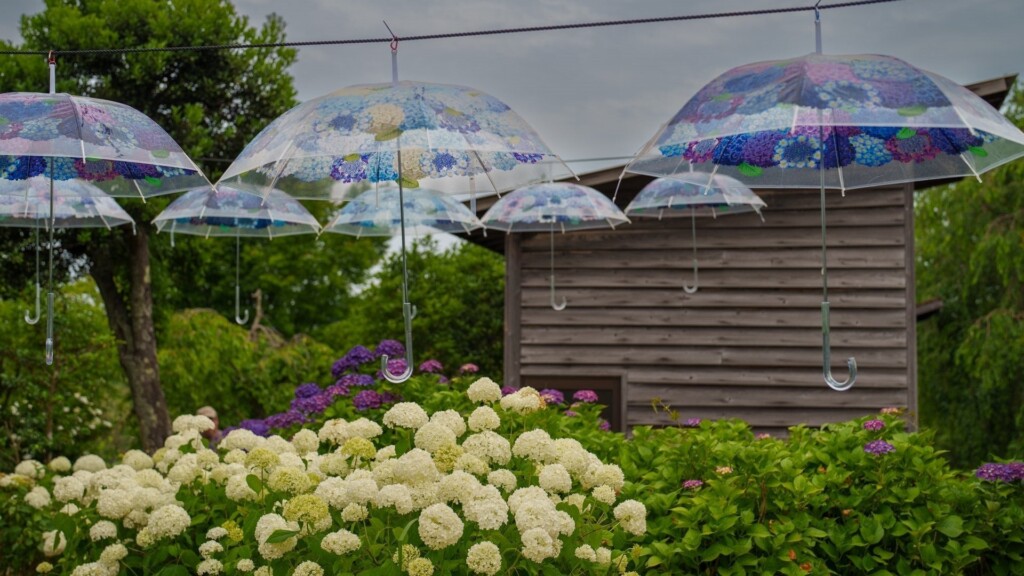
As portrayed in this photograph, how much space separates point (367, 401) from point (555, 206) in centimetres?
262

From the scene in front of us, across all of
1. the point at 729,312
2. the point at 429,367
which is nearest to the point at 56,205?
the point at 429,367

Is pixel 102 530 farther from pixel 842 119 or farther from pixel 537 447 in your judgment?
pixel 842 119

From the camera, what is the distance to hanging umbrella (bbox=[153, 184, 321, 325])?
24.0ft

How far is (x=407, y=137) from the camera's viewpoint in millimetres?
3916

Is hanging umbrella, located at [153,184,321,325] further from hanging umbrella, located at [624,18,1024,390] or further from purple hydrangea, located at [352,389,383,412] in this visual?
hanging umbrella, located at [624,18,1024,390]

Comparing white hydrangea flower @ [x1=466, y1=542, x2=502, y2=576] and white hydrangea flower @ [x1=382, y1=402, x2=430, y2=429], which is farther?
white hydrangea flower @ [x1=382, y1=402, x2=430, y2=429]

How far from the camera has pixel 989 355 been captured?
1264 cm

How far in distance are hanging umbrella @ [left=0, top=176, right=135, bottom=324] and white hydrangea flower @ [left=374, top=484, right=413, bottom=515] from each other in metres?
3.79

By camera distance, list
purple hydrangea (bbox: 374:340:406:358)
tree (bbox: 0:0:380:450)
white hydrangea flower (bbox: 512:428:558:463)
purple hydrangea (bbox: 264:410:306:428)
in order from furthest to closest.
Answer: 1. tree (bbox: 0:0:380:450)
2. purple hydrangea (bbox: 374:340:406:358)
3. purple hydrangea (bbox: 264:410:306:428)
4. white hydrangea flower (bbox: 512:428:558:463)

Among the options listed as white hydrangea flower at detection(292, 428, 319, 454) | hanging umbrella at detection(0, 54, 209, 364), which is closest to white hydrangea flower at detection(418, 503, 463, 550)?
white hydrangea flower at detection(292, 428, 319, 454)

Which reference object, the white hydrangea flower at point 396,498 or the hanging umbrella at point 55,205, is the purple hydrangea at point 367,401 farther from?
the white hydrangea flower at point 396,498

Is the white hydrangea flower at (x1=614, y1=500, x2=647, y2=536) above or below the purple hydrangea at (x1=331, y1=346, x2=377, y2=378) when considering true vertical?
below

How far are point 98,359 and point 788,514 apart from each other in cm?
796

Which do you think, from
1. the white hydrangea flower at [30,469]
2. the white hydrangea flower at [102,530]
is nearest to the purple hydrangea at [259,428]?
the white hydrangea flower at [30,469]
